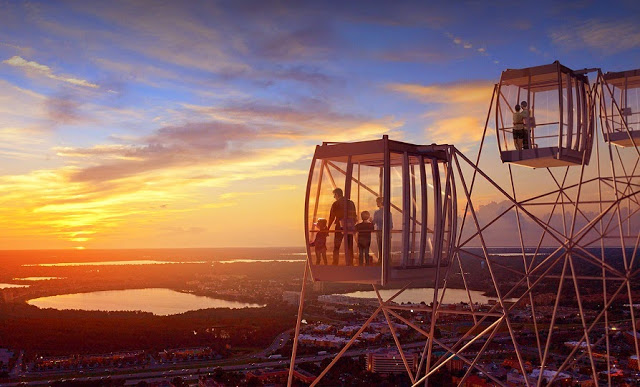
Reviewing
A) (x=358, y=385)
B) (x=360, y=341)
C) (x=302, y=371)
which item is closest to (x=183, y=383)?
(x=302, y=371)

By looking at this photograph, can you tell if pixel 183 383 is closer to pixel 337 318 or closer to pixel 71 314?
pixel 337 318

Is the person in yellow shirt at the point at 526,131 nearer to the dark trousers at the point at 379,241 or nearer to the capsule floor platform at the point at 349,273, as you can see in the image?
the dark trousers at the point at 379,241

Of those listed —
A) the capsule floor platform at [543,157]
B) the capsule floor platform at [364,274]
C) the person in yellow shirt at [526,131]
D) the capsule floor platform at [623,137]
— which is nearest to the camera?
the capsule floor platform at [364,274]

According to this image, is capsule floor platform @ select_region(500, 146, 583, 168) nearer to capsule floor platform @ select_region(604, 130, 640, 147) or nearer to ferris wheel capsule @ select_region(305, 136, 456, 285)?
capsule floor platform @ select_region(604, 130, 640, 147)

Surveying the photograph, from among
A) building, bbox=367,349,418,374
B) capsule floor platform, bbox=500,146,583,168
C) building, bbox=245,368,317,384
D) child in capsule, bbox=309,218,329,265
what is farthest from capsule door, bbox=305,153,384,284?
building, bbox=367,349,418,374

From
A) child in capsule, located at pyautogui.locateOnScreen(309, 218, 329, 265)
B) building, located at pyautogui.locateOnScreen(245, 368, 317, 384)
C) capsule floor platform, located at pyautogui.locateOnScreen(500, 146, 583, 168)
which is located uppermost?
capsule floor platform, located at pyautogui.locateOnScreen(500, 146, 583, 168)

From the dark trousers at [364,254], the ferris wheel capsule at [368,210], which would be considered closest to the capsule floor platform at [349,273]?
the ferris wheel capsule at [368,210]
